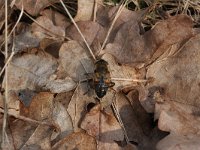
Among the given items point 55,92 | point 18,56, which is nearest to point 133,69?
point 55,92

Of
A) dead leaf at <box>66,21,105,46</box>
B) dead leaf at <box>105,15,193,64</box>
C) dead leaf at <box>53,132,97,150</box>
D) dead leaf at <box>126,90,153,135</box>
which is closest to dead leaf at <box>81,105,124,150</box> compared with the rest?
dead leaf at <box>53,132,97,150</box>

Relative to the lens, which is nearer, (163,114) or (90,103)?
(163,114)

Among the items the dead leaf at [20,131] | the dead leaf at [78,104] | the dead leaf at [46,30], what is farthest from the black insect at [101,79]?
the dead leaf at [20,131]

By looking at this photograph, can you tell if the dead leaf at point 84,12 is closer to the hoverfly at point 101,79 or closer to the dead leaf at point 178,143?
the hoverfly at point 101,79

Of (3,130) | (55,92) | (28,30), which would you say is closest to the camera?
(3,130)

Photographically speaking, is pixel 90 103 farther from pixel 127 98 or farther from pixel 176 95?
pixel 176 95

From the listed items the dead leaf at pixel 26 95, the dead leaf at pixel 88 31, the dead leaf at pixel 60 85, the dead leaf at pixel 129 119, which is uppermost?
the dead leaf at pixel 88 31
